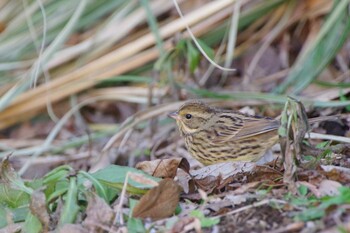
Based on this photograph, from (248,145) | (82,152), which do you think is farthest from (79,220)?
(82,152)

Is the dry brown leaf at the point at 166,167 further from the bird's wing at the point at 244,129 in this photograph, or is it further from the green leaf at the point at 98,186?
the bird's wing at the point at 244,129

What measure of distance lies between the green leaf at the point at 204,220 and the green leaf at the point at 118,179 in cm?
25

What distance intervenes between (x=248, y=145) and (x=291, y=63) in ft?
6.48

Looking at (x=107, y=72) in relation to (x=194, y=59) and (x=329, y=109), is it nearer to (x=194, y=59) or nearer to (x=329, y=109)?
(x=194, y=59)

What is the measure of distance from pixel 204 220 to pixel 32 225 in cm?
75

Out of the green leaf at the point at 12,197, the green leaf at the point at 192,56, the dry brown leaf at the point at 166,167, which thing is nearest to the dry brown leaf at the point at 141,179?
the dry brown leaf at the point at 166,167

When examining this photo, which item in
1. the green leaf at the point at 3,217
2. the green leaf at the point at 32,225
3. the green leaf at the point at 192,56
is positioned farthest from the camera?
the green leaf at the point at 192,56

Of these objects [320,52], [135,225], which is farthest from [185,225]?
[320,52]

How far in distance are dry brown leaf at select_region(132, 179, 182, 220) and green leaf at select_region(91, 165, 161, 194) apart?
0.05m

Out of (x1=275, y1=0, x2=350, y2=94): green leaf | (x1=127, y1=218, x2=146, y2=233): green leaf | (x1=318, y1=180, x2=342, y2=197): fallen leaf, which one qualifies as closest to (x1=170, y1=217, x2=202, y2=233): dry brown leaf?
(x1=127, y1=218, x2=146, y2=233): green leaf

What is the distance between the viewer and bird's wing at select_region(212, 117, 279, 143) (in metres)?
4.73

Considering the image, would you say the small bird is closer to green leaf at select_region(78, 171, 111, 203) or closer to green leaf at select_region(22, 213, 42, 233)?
green leaf at select_region(78, 171, 111, 203)

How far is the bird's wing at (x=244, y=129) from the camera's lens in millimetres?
4727

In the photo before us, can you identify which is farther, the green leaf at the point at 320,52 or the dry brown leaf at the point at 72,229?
the green leaf at the point at 320,52
